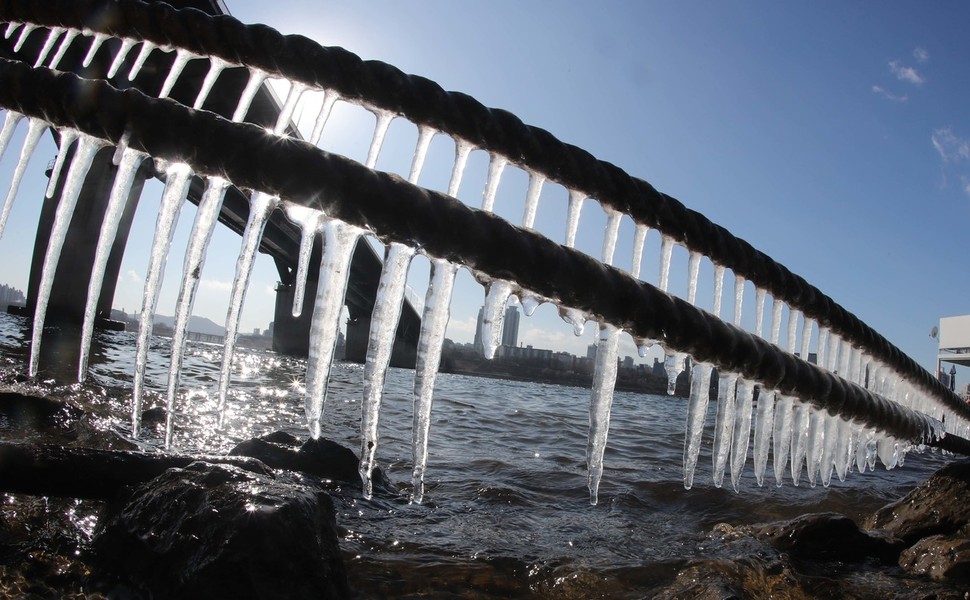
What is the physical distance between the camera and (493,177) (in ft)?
9.72

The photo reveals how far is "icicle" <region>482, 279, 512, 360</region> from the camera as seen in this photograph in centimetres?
158

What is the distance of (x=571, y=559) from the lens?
3.23m

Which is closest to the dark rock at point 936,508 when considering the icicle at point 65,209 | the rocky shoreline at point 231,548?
the rocky shoreline at point 231,548

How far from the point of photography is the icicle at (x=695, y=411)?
2162 mm

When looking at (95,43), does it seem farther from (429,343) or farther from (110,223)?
(429,343)

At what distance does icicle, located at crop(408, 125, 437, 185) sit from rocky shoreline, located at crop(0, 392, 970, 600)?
5.69ft

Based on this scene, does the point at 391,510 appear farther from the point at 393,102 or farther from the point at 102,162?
the point at 102,162

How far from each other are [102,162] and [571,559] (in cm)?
1901

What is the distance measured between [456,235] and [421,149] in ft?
5.59

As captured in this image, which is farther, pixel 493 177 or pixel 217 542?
pixel 493 177

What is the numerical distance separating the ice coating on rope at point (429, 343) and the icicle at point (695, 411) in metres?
0.75

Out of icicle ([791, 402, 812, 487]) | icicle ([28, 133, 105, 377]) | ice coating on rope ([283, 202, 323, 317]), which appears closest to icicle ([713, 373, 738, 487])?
icicle ([791, 402, 812, 487])

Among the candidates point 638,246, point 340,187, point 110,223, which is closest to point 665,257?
point 638,246

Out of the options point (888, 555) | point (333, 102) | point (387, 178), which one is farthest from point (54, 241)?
point (888, 555)
